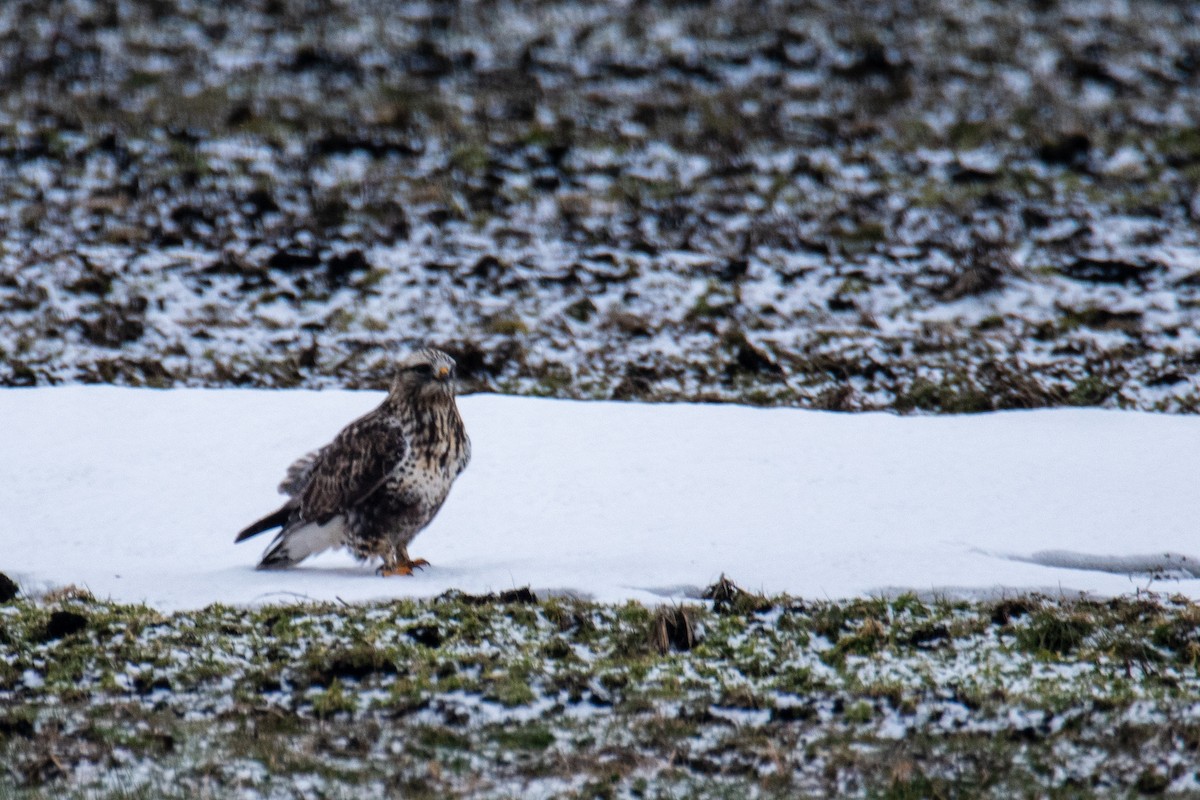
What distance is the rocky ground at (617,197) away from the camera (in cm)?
1091

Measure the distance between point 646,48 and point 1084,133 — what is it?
5312 millimetres

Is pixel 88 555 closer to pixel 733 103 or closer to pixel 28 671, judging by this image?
pixel 28 671

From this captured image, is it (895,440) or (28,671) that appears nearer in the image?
(28,671)

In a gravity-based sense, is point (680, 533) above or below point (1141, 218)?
below

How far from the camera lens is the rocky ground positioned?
10906mm

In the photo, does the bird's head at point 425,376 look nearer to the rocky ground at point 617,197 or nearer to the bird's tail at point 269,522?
the bird's tail at point 269,522

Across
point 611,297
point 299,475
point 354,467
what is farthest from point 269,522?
point 611,297

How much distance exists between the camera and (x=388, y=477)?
6707mm

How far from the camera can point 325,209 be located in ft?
43.3

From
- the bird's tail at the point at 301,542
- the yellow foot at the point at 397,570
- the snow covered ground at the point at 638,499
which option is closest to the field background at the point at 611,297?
the snow covered ground at the point at 638,499

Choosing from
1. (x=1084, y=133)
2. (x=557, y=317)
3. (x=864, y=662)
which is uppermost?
(x=1084, y=133)

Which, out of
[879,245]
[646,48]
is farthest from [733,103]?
[879,245]

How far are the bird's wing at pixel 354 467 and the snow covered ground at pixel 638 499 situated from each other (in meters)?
0.37

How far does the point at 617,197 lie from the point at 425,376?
733 centimetres
